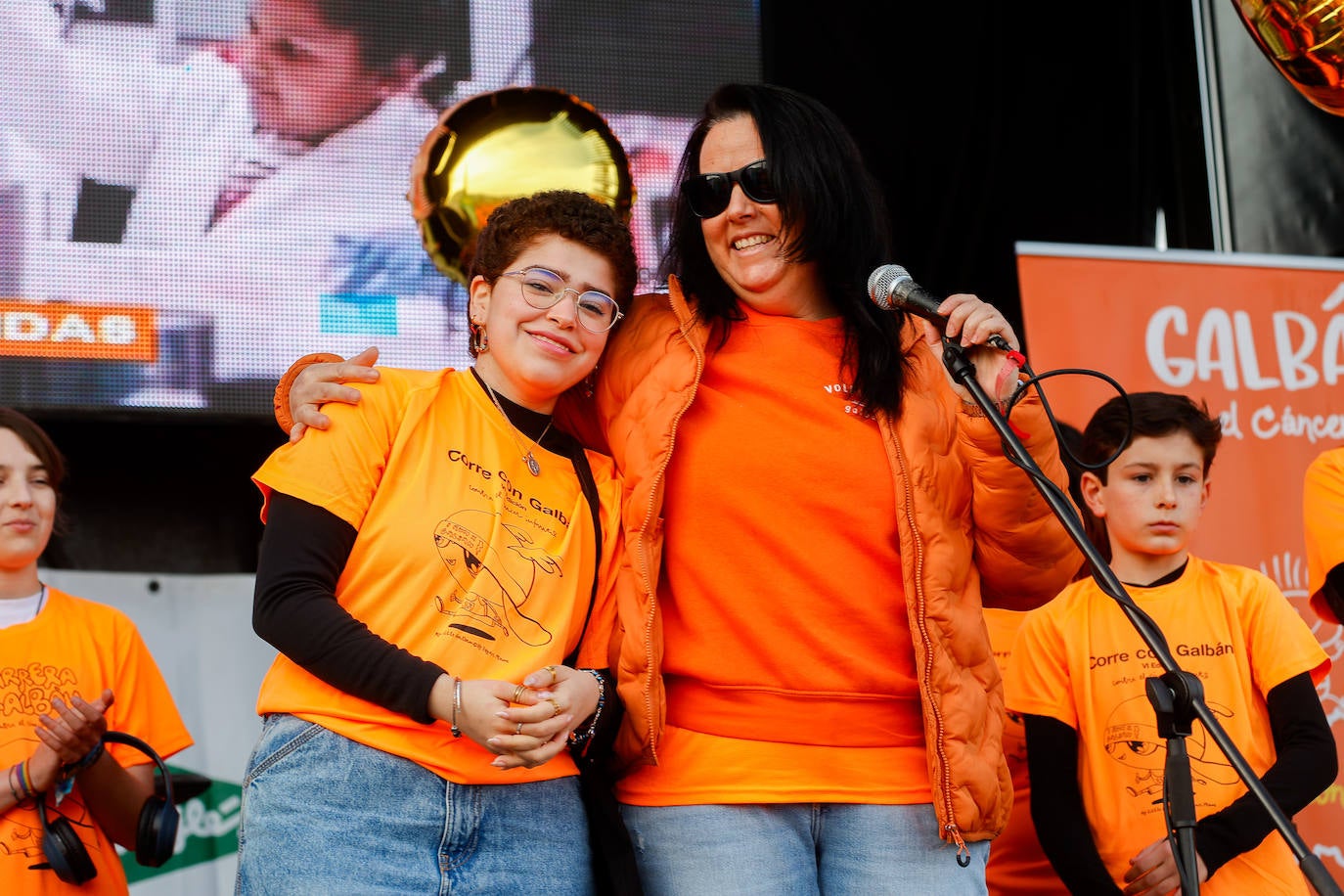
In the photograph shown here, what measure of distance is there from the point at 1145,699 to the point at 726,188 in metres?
1.34

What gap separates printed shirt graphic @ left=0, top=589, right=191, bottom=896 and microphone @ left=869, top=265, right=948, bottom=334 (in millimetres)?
1913

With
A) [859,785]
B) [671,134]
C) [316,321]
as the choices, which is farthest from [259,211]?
[859,785]

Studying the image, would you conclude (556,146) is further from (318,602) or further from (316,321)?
(318,602)

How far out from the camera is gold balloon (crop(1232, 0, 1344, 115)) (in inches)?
106

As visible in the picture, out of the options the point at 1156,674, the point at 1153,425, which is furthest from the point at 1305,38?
the point at 1156,674

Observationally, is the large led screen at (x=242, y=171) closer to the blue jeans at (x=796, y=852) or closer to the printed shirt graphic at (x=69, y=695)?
the printed shirt graphic at (x=69, y=695)

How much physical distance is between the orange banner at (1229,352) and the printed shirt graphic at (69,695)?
230cm

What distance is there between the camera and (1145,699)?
269cm

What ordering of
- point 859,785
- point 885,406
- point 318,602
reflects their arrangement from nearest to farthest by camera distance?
point 318,602 → point 859,785 → point 885,406

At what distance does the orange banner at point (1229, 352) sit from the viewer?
3598mm

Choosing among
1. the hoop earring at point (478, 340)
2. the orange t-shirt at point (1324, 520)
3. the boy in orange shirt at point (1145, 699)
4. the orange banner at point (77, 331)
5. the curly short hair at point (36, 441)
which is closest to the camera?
the hoop earring at point (478, 340)

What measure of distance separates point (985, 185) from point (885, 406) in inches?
99.4

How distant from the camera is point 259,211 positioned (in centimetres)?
352

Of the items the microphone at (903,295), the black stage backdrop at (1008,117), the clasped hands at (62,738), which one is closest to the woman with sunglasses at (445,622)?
the microphone at (903,295)
